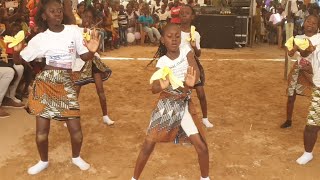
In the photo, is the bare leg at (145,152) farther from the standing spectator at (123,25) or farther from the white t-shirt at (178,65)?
the standing spectator at (123,25)

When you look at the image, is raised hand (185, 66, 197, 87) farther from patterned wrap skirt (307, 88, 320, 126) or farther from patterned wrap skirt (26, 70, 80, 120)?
patterned wrap skirt (307, 88, 320, 126)

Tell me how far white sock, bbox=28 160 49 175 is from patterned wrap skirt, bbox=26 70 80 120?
1.83 feet

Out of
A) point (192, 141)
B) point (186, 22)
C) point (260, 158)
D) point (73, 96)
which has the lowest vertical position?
point (260, 158)

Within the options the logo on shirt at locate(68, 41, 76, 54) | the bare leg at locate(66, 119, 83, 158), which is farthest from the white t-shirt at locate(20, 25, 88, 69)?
the bare leg at locate(66, 119, 83, 158)

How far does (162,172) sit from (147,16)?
390 inches

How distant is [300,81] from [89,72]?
2.61 m

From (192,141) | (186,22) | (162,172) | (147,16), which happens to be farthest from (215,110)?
(147,16)

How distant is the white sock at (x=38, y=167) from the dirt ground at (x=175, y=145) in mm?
53

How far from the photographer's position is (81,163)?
4.28 m

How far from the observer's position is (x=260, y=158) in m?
4.61

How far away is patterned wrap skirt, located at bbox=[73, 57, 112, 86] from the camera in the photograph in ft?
17.0

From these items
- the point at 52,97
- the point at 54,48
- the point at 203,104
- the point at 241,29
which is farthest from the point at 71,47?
the point at 241,29

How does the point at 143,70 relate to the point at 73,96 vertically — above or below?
below

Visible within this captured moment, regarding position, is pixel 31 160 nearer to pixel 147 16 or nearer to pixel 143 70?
pixel 143 70
